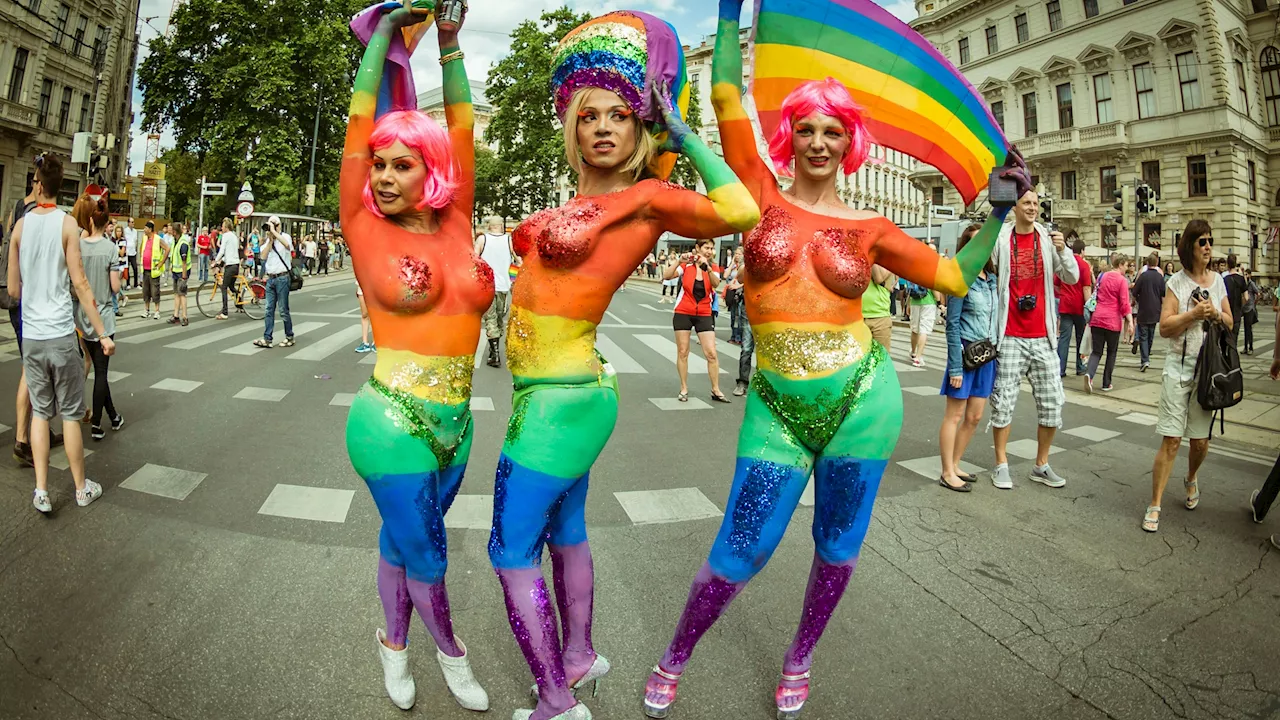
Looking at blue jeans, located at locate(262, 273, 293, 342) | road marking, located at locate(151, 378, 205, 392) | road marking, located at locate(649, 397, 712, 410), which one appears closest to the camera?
road marking, located at locate(151, 378, 205, 392)

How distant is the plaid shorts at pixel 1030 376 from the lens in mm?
4758

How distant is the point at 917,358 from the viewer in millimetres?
11094

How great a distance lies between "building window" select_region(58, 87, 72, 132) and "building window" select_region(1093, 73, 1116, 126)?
5220cm

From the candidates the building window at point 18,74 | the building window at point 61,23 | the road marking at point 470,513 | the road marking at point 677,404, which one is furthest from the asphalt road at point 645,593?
the building window at point 61,23

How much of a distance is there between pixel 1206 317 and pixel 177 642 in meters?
5.57

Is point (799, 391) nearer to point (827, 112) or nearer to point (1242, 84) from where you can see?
point (827, 112)

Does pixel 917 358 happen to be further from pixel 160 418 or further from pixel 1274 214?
pixel 1274 214

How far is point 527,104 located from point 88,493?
121 feet

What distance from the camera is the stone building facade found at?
28469 mm

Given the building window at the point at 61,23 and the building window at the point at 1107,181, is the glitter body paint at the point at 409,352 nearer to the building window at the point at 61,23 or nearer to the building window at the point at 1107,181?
the building window at the point at 61,23

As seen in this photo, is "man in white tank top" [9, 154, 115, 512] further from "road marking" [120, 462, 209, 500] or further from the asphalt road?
the asphalt road

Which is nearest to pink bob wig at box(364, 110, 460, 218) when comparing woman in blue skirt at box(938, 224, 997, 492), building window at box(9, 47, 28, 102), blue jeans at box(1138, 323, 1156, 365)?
woman in blue skirt at box(938, 224, 997, 492)

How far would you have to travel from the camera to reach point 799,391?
2094 mm

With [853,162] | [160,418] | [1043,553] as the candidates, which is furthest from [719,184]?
[160,418]
